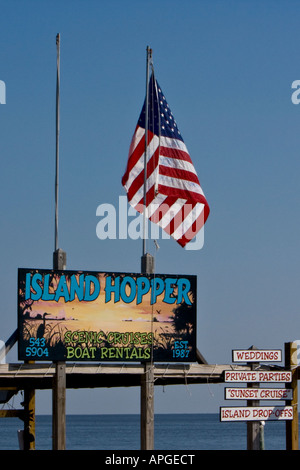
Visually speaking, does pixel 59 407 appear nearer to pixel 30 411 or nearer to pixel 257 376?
pixel 257 376

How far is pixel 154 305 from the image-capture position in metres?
28.7

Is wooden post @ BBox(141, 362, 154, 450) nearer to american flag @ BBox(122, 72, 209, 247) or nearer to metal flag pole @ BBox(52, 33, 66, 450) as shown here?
metal flag pole @ BBox(52, 33, 66, 450)

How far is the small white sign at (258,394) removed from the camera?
2865 centimetres

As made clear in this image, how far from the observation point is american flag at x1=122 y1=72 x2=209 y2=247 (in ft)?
97.9

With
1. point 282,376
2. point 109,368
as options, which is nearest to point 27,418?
point 109,368

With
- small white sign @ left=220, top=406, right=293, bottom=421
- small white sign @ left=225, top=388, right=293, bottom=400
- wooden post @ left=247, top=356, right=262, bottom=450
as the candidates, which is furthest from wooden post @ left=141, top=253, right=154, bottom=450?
wooden post @ left=247, top=356, right=262, bottom=450

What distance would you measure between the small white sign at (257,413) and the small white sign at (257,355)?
1339mm

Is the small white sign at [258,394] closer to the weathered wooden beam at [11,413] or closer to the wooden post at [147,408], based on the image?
Answer: the wooden post at [147,408]

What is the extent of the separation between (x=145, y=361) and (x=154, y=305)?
1.58 m

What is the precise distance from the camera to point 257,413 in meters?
28.8

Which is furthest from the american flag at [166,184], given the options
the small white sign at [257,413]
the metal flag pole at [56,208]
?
the small white sign at [257,413]

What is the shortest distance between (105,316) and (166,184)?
4.48m

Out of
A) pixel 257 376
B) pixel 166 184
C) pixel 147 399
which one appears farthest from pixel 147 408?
pixel 166 184

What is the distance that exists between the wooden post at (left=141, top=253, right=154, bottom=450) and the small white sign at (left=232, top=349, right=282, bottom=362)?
96.0 inches
